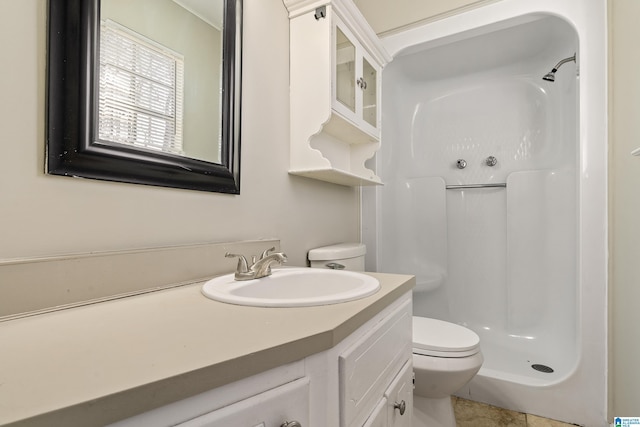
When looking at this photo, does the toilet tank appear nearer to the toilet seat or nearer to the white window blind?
the toilet seat

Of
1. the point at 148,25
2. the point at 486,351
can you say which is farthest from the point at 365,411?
the point at 486,351

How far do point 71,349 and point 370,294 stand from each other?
536 millimetres

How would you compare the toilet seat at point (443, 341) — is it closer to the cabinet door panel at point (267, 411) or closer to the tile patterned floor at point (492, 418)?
the tile patterned floor at point (492, 418)

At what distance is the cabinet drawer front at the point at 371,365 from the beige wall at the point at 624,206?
34.3 inches

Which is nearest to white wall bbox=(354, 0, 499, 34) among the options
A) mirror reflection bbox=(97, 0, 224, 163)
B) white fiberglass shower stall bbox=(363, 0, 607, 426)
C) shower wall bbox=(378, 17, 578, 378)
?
white fiberglass shower stall bbox=(363, 0, 607, 426)

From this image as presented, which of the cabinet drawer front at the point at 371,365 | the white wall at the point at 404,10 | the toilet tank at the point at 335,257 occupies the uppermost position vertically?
the white wall at the point at 404,10

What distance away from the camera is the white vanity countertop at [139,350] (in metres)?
0.31

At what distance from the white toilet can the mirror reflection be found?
706 millimetres

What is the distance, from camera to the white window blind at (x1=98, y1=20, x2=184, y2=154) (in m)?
0.72

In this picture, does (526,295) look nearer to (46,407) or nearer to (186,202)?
(186,202)

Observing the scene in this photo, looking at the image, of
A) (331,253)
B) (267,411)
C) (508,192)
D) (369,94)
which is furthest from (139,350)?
(508,192)

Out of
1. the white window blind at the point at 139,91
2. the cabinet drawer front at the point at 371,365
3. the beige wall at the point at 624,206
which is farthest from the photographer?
the beige wall at the point at 624,206

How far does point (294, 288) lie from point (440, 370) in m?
0.66

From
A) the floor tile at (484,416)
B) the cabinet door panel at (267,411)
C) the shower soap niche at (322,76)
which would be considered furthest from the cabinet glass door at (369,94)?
the floor tile at (484,416)
